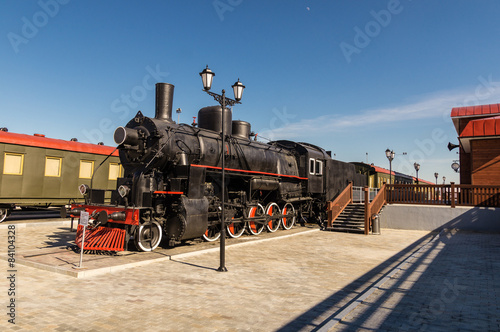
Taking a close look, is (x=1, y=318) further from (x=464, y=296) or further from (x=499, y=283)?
(x=499, y=283)

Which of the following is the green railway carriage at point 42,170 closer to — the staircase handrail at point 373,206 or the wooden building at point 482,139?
the staircase handrail at point 373,206

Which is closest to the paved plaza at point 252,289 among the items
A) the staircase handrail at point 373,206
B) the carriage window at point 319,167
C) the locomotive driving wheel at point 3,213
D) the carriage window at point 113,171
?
the locomotive driving wheel at point 3,213

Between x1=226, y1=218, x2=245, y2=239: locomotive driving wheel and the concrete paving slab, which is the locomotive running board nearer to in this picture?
the concrete paving slab

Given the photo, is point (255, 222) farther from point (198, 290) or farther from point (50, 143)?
point (50, 143)

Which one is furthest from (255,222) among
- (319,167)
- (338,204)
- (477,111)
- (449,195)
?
(477,111)

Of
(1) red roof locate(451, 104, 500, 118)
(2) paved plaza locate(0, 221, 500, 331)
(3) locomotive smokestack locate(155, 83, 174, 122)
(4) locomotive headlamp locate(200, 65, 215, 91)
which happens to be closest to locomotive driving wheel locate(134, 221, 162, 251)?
(2) paved plaza locate(0, 221, 500, 331)

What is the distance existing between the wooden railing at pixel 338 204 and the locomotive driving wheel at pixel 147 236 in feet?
27.4

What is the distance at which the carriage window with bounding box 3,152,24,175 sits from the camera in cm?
1256

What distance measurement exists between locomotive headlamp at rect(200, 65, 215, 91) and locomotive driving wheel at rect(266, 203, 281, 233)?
6563 mm

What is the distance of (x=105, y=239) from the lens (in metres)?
8.27

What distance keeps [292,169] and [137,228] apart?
26.3 ft

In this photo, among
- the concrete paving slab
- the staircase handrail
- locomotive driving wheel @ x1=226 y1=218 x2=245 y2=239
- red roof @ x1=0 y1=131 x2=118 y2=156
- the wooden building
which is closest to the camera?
the concrete paving slab

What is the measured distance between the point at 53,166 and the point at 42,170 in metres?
0.49

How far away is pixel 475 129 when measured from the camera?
50.4 feet
